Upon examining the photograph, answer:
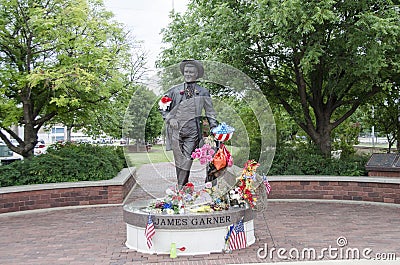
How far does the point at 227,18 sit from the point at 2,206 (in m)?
7.04

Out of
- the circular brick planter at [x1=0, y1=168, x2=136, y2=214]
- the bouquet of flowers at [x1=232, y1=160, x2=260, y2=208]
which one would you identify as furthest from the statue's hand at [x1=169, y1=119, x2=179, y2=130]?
the circular brick planter at [x1=0, y1=168, x2=136, y2=214]

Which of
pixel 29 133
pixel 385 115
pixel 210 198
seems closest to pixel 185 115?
pixel 210 198

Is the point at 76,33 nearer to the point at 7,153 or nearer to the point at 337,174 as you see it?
the point at 337,174

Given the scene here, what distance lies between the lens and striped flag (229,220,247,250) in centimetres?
719

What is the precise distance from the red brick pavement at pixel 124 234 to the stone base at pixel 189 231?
169mm

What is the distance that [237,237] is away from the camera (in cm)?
723

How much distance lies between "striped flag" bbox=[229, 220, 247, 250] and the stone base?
0.12 m

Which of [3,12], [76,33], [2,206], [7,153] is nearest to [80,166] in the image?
[2,206]

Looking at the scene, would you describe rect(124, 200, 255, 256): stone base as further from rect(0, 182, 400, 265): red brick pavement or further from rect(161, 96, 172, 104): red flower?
rect(161, 96, 172, 104): red flower

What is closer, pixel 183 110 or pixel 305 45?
pixel 183 110

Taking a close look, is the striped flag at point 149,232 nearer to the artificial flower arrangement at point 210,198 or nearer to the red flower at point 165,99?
the artificial flower arrangement at point 210,198

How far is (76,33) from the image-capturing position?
12.3m

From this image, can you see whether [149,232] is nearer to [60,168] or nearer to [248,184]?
[248,184]

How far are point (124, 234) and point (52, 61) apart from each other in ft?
20.7
